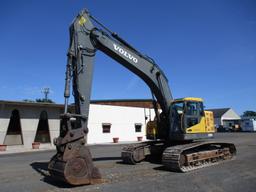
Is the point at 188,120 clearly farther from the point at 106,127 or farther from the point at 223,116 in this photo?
the point at 223,116

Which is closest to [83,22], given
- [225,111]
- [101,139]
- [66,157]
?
[66,157]

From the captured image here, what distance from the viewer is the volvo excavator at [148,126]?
27.7 ft

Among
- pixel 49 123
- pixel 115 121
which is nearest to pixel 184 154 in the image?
pixel 49 123

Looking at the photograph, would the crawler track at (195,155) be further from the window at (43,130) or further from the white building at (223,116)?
the white building at (223,116)

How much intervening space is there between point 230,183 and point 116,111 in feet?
94.0

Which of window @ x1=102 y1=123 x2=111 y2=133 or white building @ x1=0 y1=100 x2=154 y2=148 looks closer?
white building @ x1=0 y1=100 x2=154 y2=148

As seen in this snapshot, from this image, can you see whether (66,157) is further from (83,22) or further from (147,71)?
(147,71)

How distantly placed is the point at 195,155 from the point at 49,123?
2197 centimetres

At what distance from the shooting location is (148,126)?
1422 cm

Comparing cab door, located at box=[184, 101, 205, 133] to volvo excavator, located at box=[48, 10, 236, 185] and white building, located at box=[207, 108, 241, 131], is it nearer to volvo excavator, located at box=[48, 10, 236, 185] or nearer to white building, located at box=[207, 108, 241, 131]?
volvo excavator, located at box=[48, 10, 236, 185]

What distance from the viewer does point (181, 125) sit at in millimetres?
12359

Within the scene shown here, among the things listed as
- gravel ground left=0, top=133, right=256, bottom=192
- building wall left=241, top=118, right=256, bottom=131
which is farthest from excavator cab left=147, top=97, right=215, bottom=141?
building wall left=241, top=118, right=256, bottom=131

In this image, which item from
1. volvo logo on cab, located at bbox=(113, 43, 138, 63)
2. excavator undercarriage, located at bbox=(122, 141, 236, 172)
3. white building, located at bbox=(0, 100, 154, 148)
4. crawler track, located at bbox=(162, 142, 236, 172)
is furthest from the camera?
white building, located at bbox=(0, 100, 154, 148)

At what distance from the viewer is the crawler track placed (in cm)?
1098
